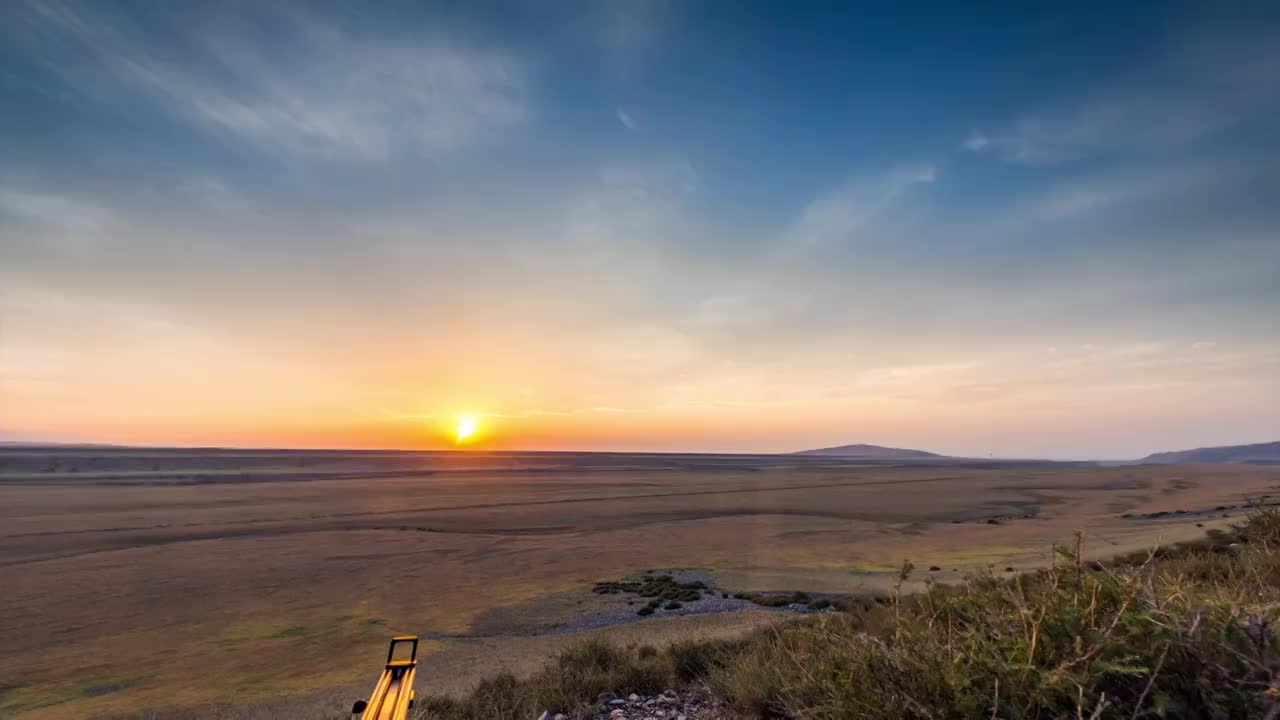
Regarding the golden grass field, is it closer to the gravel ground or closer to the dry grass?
the gravel ground

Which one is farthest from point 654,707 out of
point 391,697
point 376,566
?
Result: point 376,566

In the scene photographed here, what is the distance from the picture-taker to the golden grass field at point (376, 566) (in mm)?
13164

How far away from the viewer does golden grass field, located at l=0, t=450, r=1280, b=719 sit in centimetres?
1316

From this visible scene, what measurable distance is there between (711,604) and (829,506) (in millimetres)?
35659

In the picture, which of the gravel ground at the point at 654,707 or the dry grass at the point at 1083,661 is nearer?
the dry grass at the point at 1083,661

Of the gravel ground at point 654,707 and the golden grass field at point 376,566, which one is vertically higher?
the gravel ground at point 654,707

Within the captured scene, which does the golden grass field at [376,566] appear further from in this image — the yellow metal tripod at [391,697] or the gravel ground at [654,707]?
the yellow metal tripod at [391,697]

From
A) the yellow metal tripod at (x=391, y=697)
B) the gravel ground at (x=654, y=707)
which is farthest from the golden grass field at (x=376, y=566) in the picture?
the yellow metal tripod at (x=391, y=697)

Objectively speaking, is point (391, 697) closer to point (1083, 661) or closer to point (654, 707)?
point (654, 707)

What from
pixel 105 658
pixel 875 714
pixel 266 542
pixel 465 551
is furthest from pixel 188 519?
pixel 875 714

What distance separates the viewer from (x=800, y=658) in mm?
5312

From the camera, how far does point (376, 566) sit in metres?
25.4

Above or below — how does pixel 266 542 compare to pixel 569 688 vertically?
below

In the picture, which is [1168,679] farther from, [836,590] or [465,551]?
[465,551]
